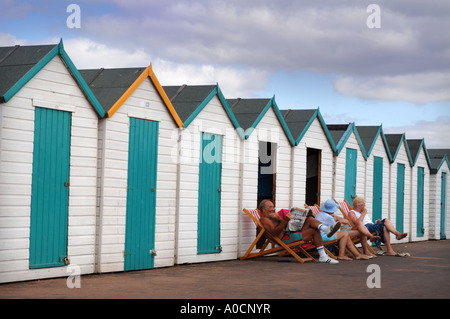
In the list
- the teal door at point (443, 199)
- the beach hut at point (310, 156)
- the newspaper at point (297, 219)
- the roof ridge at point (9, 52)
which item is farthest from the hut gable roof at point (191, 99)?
the teal door at point (443, 199)

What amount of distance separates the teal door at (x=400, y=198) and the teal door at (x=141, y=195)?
1150 cm

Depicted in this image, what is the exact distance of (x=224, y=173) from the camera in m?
13.4

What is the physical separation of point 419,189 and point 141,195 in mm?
14077

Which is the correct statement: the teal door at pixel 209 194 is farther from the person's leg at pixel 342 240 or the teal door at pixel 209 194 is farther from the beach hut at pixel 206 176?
the person's leg at pixel 342 240

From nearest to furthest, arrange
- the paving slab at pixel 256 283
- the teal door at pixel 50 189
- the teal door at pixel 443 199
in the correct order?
the paving slab at pixel 256 283 → the teal door at pixel 50 189 → the teal door at pixel 443 199

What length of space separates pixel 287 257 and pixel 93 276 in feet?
17.3

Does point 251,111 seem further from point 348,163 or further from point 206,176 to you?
point 348,163

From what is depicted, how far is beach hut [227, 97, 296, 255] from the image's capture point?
14055 millimetres

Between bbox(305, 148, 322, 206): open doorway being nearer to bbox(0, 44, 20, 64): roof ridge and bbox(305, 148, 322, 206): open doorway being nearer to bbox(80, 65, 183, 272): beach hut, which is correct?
bbox(80, 65, 183, 272): beach hut

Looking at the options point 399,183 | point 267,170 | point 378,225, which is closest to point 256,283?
point 267,170

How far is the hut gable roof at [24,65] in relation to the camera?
29.3ft

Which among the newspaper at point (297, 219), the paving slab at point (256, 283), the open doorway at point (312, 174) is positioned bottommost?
the paving slab at point (256, 283)

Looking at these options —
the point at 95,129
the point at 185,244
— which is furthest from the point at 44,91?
the point at 185,244

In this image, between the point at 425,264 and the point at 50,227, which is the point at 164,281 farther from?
the point at 425,264
